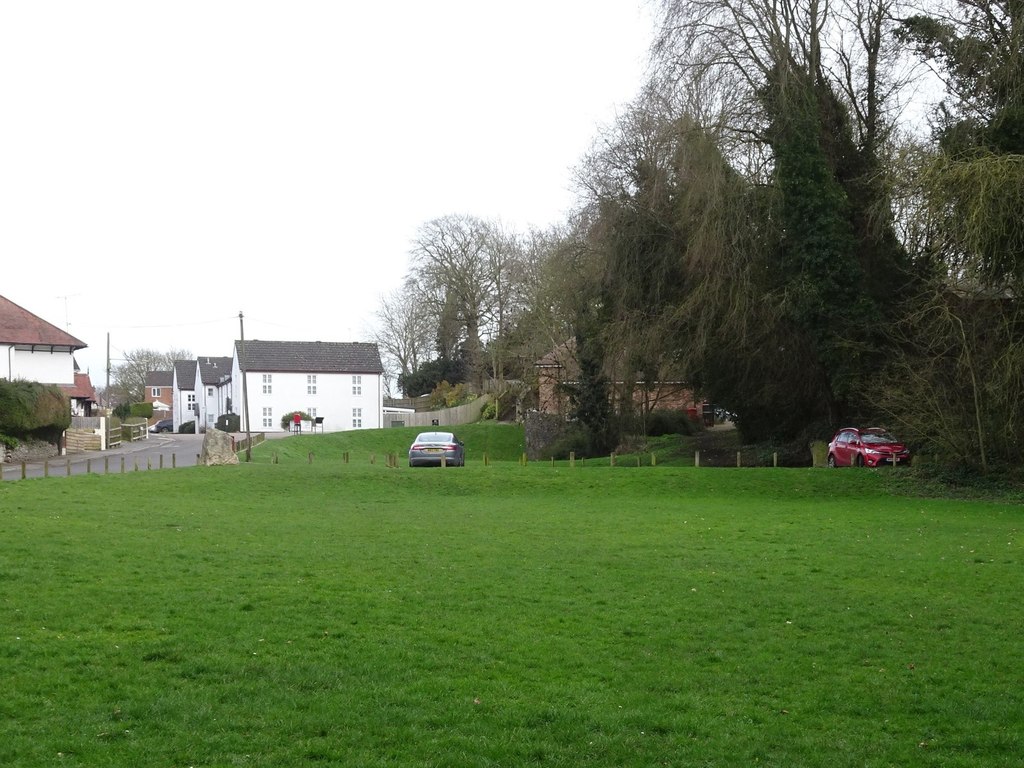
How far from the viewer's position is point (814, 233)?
33.4m

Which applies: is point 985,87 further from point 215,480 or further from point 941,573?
point 215,480

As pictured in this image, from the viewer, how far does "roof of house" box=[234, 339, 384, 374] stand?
292 ft

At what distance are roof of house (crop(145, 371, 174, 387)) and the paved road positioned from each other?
7764cm

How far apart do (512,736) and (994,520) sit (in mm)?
19436

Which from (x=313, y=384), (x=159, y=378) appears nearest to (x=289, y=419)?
(x=313, y=384)

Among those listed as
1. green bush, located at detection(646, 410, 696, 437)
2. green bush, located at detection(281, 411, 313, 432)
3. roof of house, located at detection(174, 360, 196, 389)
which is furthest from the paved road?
roof of house, located at detection(174, 360, 196, 389)

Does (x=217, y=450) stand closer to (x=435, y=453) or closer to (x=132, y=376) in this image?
(x=435, y=453)

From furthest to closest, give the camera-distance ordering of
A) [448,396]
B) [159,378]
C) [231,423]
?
[159,378] → [231,423] → [448,396]

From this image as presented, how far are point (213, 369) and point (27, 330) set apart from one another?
49.5m

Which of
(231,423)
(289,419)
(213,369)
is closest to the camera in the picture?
(289,419)

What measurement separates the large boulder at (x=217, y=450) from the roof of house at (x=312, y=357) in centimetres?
4957

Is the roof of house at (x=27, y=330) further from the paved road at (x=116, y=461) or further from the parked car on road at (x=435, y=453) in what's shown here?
the parked car on road at (x=435, y=453)

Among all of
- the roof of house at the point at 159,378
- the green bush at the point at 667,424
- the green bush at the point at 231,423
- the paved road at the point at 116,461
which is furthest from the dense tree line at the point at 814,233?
the roof of house at the point at 159,378

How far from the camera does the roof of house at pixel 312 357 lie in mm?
89062
